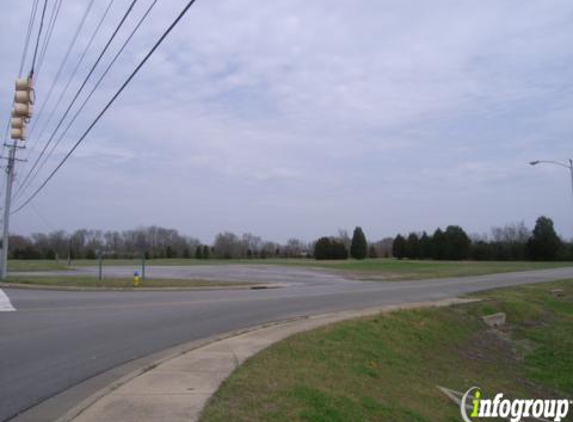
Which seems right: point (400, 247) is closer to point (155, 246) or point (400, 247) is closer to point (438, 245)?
point (438, 245)

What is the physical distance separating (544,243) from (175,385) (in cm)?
9225

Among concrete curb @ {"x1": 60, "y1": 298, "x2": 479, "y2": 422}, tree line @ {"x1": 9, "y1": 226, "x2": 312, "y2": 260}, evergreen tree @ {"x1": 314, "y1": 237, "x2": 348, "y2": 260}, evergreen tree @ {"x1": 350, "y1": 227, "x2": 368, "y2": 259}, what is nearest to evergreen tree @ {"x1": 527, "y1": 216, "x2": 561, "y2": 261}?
evergreen tree @ {"x1": 350, "y1": 227, "x2": 368, "y2": 259}

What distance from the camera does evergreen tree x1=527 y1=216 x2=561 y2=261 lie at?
293ft

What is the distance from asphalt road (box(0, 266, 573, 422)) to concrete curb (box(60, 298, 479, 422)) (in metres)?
0.59

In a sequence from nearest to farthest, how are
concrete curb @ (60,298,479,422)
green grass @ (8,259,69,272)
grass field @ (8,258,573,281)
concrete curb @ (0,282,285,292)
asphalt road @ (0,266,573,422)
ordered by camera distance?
concrete curb @ (60,298,479,422), asphalt road @ (0,266,573,422), concrete curb @ (0,282,285,292), grass field @ (8,258,573,281), green grass @ (8,259,69,272)

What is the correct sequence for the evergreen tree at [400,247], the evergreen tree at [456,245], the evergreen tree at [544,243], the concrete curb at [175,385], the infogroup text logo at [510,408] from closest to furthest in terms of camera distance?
the concrete curb at [175,385] → the infogroup text logo at [510,408] → the evergreen tree at [544,243] → the evergreen tree at [456,245] → the evergreen tree at [400,247]

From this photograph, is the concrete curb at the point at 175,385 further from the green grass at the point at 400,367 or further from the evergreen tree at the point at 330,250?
the evergreen tree at the point at 330,250

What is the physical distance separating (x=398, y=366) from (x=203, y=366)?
4.54 meters

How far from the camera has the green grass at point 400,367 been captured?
6.84m

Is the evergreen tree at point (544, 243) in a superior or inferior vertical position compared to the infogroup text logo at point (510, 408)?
superior

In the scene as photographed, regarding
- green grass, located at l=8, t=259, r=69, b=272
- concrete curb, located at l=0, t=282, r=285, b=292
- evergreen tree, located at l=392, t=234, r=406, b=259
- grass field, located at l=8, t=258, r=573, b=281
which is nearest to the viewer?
A: concrete curb, located at l=0, t=282, r=285, b=292

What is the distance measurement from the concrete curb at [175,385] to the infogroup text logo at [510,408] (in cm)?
365

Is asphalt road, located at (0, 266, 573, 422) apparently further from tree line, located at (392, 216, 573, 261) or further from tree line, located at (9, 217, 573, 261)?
tree line, located at (392, 216, 573, 261)

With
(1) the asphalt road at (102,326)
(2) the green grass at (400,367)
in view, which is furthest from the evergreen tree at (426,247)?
(1) the asphalt road at (102,326)
